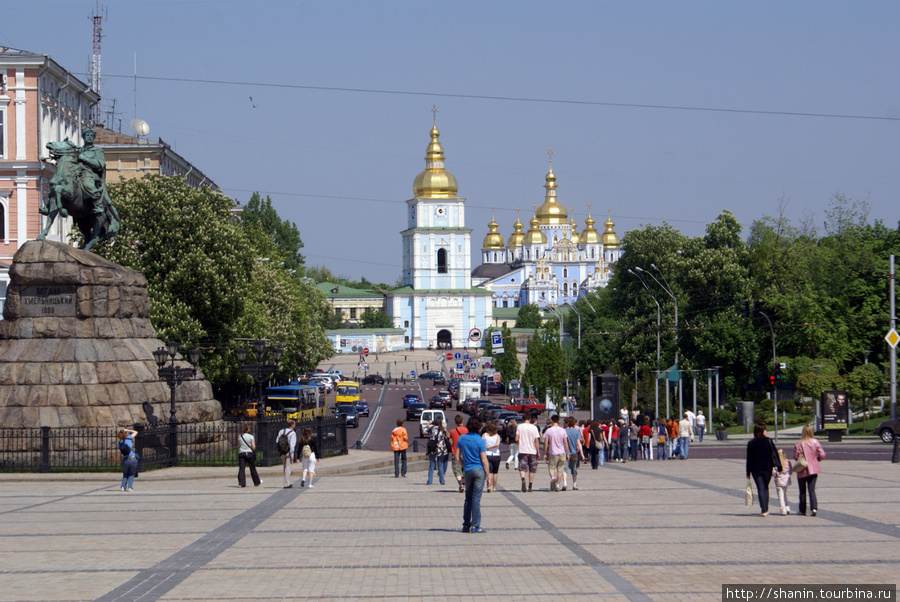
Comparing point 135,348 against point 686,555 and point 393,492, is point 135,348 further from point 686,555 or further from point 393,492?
point 686,555

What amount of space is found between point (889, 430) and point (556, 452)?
23006 millimetres

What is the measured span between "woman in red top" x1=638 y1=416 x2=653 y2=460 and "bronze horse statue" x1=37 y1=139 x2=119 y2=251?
54.0ft

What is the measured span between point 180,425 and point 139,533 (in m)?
12.9

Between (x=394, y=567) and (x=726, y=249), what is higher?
(x=726, y=249)

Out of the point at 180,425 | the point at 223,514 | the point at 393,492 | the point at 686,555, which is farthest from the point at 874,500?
the point at 180,425

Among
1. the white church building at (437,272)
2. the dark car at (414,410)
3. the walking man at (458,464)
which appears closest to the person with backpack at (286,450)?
the walking man at (458,464)

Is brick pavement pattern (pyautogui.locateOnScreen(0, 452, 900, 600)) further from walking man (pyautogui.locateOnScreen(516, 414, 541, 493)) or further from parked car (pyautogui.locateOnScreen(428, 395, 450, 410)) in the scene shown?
parked car (pyautogui.locateOnScreen(428, 395, 450, 410))

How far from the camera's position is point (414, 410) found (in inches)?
2569

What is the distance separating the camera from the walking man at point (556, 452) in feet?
71.4

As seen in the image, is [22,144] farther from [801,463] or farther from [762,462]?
[801,463]

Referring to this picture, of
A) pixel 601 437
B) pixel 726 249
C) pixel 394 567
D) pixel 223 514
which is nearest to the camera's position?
pixel 394 567

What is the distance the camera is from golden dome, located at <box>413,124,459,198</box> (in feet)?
516

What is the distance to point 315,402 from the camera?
58.9 meters

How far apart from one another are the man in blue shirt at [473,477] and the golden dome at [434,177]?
142 m
